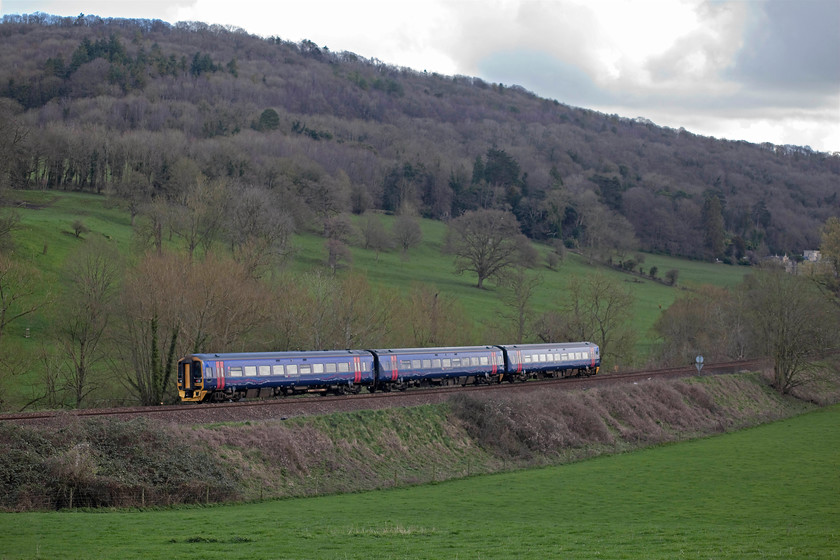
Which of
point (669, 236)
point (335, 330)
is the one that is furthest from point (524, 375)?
point (669, 236)

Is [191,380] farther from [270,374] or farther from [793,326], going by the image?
[793,326]

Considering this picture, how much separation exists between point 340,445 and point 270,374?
8386 mm

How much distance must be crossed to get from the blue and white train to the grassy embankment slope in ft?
55.2

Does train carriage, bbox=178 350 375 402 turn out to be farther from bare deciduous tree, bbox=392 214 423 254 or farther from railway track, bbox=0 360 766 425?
bare deciduous tree, bbox=392 214 423 254

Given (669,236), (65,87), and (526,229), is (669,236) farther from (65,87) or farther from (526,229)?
(65,87)

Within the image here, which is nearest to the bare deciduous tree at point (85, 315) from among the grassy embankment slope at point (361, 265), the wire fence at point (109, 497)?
the grassy embankment slope at point (361, 265)

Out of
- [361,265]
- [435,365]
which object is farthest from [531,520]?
[361,265]

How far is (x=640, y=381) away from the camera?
5544 cm

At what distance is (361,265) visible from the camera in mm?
103938

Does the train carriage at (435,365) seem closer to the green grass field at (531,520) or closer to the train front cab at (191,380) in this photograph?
the train front cab at (191,380)

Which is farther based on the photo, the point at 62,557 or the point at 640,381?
the point at 640,381

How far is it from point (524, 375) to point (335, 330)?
57.1ft

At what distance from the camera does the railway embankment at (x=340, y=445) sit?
84.8ft

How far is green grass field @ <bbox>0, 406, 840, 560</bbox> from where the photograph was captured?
1956 cm
